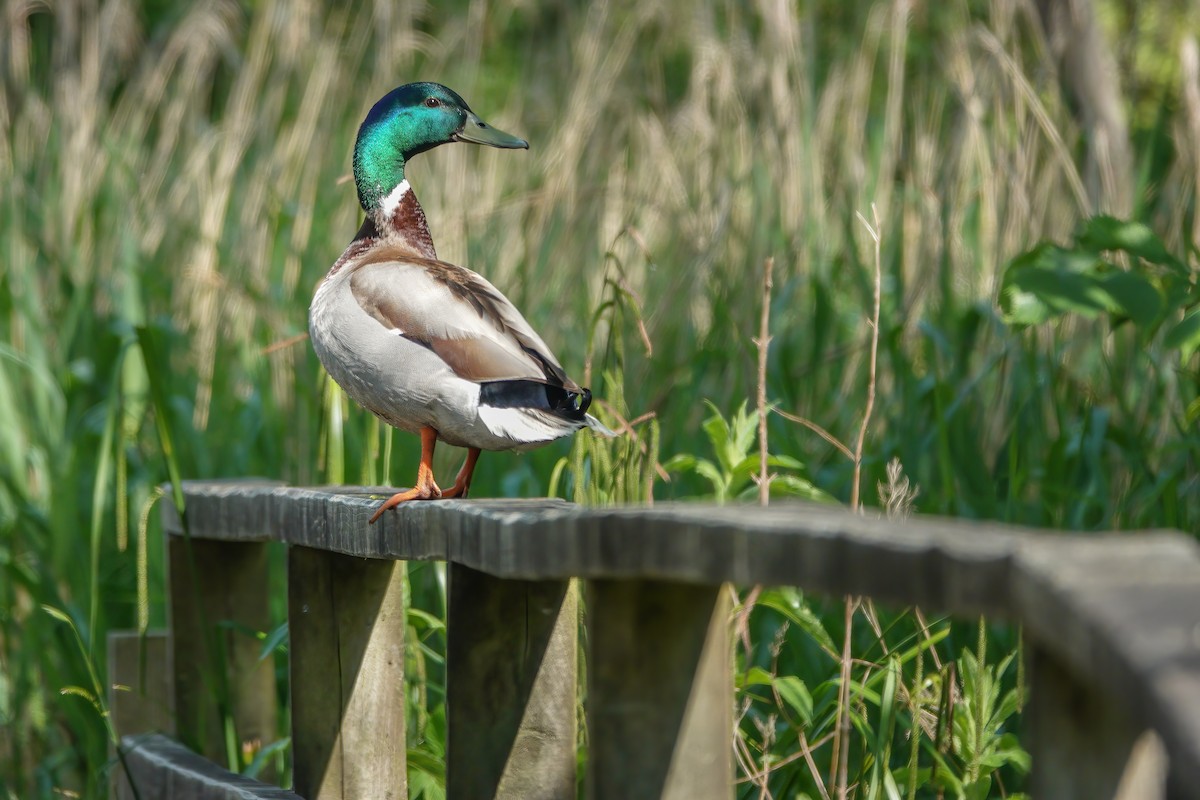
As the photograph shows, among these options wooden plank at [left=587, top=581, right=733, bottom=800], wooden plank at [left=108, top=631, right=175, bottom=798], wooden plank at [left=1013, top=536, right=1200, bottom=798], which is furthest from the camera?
wooden plank at [left=108, top=631, right=175, bottom=798]

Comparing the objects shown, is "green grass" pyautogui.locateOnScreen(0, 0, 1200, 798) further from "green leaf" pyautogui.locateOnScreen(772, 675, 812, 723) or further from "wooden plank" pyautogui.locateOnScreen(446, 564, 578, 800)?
"wooden plank" pyautogui.locateOnScreen(446, 564, 578, 800)

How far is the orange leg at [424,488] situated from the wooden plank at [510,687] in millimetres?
155

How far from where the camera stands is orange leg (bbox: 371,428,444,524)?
2.06m

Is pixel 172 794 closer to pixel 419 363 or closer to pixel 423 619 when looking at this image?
pixel 423 619

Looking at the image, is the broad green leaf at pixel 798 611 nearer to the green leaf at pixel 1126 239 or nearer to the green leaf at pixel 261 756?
the green leaf at pixel 1126 239

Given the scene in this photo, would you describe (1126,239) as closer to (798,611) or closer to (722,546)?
(798,611)

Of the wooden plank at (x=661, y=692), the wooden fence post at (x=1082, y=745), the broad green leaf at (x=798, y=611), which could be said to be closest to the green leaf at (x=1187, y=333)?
the broad green leaf at (x=798, y=611)

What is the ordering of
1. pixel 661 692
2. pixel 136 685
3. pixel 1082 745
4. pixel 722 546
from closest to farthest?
pixel 1082 745
pixel 722 546
pixel 661 692
pixel 136 685

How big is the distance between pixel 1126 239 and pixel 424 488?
1.25 m

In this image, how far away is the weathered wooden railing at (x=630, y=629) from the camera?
1.03 meters

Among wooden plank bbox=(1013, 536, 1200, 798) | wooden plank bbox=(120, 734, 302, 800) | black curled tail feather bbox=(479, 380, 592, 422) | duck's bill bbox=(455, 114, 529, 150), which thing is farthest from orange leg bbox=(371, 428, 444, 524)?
wooden plank bbox=(1013, 536, 1200, 798)

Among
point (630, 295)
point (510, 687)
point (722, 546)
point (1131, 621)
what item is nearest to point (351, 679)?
point (510, 687)

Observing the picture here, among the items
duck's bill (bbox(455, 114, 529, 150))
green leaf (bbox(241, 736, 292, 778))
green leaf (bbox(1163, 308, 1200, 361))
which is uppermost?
duck's bill (bbox(455, 114, 529, 150))

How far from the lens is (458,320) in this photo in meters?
2.23
